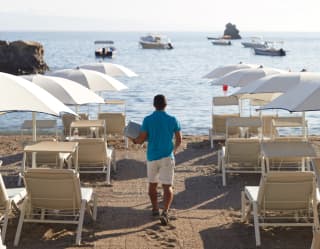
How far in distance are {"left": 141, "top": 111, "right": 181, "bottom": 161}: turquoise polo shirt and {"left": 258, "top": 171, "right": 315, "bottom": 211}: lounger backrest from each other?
1.37 m

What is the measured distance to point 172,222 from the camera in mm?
8156

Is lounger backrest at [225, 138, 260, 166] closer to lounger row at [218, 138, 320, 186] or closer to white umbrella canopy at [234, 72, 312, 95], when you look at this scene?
lounger row at [218, 138, 320, 186]

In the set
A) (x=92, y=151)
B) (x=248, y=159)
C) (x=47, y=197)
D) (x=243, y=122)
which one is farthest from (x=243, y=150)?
(x=47, y=197)

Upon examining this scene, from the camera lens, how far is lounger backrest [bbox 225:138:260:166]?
10711 millimetres

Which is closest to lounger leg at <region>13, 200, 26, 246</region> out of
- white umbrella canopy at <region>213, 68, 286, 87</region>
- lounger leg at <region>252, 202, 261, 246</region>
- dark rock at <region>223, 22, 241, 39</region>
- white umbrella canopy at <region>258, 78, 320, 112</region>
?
lounger leg at <region>252, 202, 261, 246</region>

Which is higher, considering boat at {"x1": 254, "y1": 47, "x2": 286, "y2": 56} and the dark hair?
boat at {"x1": 254, "y1": 47, "x2": 286, "y2": 56}

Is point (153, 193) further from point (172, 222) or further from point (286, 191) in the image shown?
point (286, 191)

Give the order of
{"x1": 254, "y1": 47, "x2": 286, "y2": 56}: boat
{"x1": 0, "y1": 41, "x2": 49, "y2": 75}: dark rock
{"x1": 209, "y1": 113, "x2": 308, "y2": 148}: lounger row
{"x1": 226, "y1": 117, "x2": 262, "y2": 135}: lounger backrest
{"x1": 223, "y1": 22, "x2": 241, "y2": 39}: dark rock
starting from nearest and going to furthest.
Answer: {"x1": 226, "y1": 117, "x2": 262, "y2": 135}: lounger backrest → {"x1": 209, "y1": 113, "x2": 308, "y2": 148}: lounger row → {"x1": 0, "y1": 41, "x2": 49, "y2": 75}: dark rock → {"x1": 254, "y1": 47, "x2": 286, "y2": 56}: boat → {"x1": 223, "y1": 22, "x2": 241, "y2": 39}: dark rock

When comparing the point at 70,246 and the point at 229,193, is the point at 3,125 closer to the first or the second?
the point at 229,193

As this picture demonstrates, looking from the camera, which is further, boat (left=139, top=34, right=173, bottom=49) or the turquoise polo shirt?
boat (left=139, top=34, right=173, bottom=49)

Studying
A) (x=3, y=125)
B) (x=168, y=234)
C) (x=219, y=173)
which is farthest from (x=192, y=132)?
(x=168, y=234)

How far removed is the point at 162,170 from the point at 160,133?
464mm

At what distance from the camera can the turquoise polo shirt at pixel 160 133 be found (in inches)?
319

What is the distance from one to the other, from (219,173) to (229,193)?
1.57 metres
